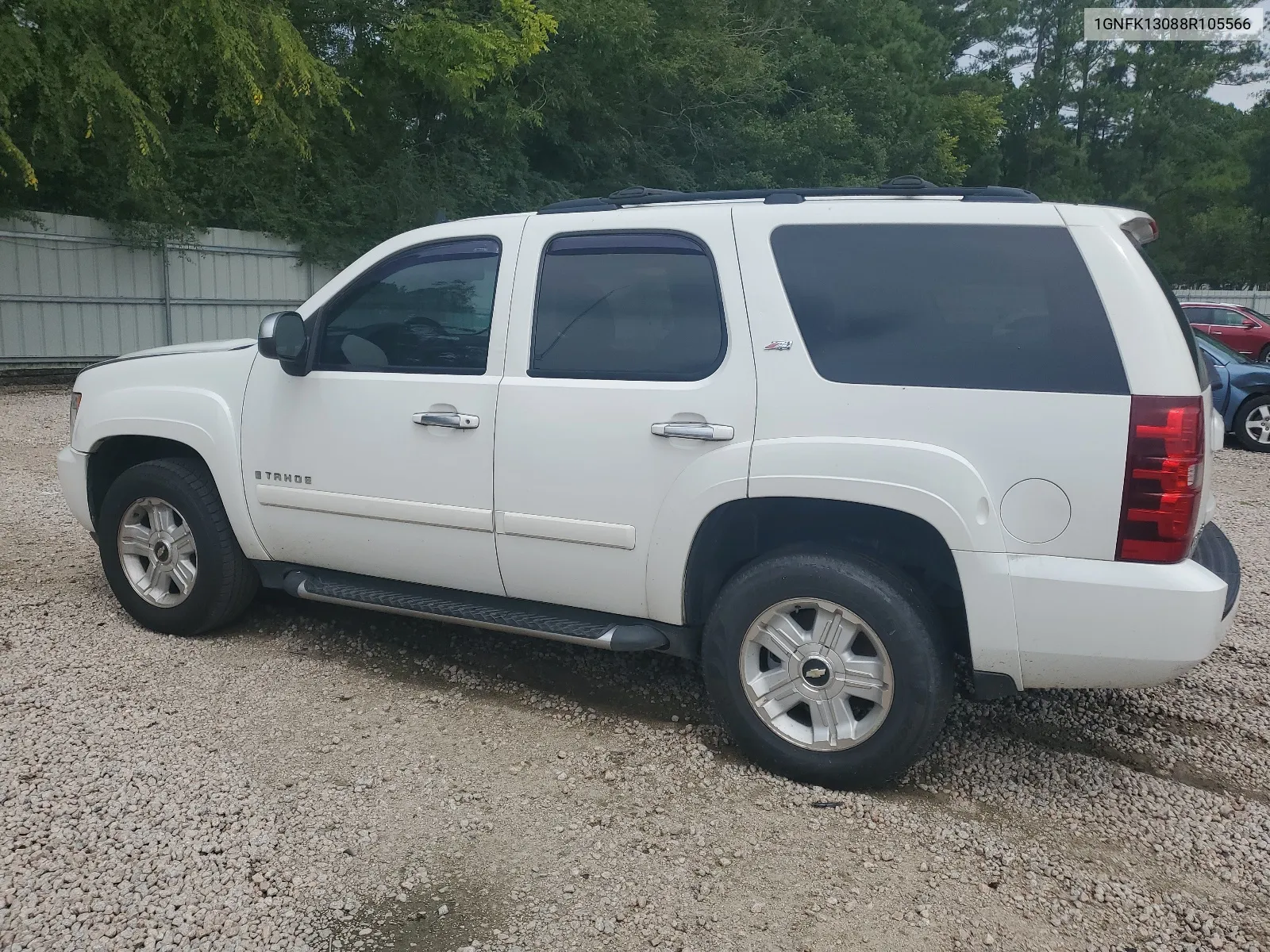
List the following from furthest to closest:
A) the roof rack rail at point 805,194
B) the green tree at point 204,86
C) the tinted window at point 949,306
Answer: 1. the green tree at point 204,86
2. the roof rack rail at point 805,194
3. the tinted window at point 949,306

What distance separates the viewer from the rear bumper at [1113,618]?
3072mm

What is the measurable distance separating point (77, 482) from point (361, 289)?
1.85 meters

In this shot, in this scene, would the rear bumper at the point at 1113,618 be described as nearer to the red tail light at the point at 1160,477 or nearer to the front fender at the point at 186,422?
the red tail light at the point at 1160,477

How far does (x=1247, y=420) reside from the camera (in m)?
12.3

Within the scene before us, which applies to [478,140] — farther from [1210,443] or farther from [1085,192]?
[1085,192]

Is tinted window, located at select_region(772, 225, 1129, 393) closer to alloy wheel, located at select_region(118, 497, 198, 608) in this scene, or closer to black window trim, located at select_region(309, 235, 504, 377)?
black window trim, located at select_region(309, 235, 504, 377)

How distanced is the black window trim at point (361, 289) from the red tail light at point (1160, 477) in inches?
92.8

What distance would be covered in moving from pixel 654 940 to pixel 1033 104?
53.7 m

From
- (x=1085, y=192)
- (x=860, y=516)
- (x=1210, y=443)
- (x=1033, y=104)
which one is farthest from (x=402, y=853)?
(x=1033, y=104)

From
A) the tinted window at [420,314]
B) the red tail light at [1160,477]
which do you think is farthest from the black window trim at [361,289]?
the red tail light at [1160,477]

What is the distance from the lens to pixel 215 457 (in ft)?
15.4

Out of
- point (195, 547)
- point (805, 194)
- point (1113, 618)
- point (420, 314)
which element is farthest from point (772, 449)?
point (195, 547)

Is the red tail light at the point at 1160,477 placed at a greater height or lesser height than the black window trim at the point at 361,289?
lesser

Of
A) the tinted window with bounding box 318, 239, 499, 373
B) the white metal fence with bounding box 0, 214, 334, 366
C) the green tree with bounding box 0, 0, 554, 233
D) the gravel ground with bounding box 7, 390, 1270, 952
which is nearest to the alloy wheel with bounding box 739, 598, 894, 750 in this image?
the gravel ground with bounding box 7, 390, 1270, 952
